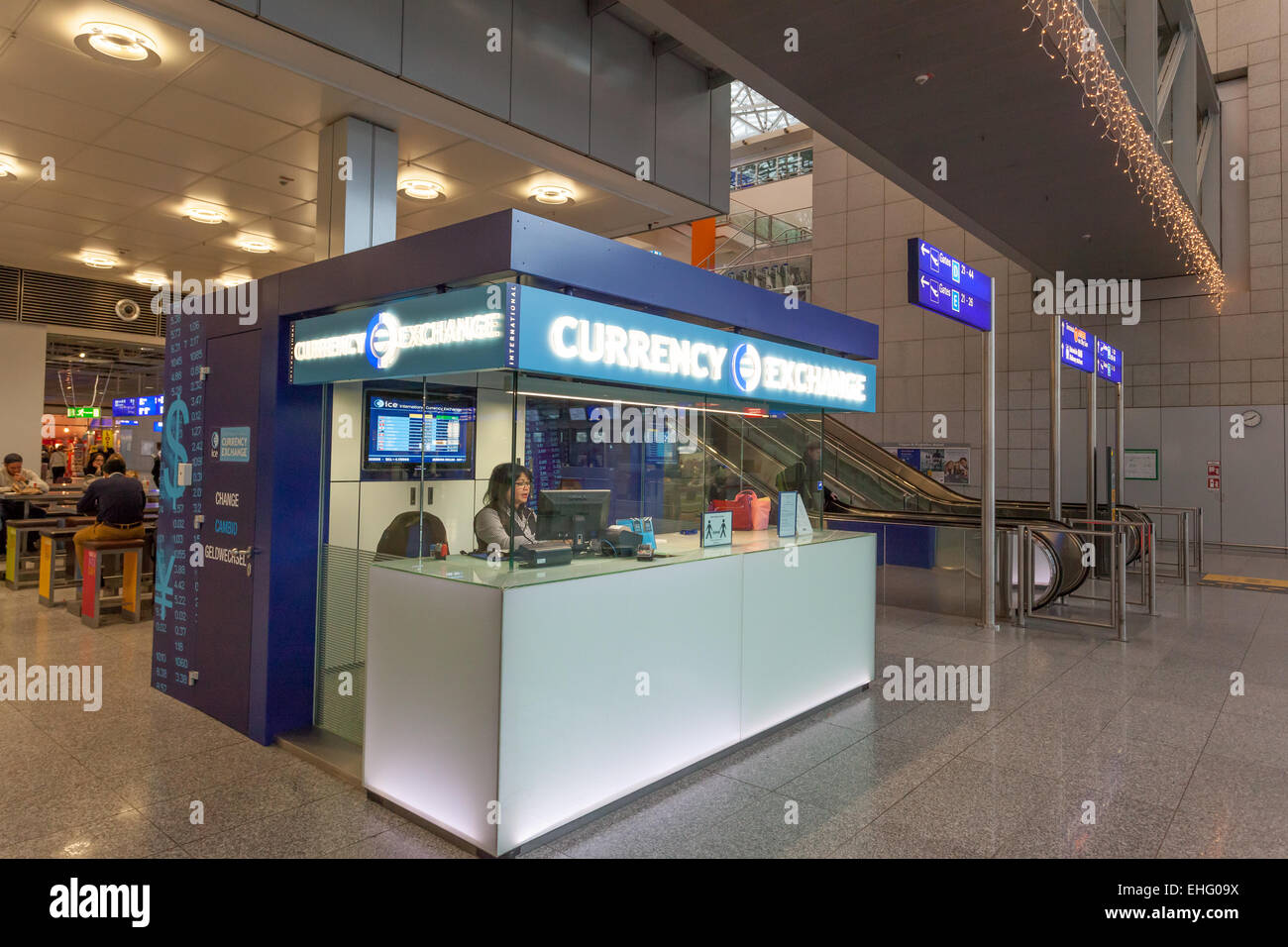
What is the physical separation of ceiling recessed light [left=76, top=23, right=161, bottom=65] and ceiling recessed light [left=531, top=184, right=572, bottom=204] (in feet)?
9.32

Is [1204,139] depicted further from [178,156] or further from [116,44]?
[116,44]

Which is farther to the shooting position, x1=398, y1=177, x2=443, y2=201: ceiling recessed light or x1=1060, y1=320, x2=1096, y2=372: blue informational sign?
x1=1060, y1=320, x2=1096, y2=372: blue informational sign

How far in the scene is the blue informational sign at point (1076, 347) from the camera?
832cm

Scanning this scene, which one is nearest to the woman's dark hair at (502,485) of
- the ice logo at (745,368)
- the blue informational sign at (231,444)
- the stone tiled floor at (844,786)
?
the stone tiled floor at (844,786)

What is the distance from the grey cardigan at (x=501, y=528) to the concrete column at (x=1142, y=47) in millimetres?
7564

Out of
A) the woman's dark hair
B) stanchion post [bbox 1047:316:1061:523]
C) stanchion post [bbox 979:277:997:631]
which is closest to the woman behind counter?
the woman's dark hair

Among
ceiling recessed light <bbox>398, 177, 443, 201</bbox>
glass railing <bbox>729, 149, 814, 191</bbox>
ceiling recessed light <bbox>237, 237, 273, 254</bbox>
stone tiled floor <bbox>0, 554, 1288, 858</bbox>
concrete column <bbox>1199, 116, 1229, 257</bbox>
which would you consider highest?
glass railing <bbox>729, 149, 814, 191</bbox>

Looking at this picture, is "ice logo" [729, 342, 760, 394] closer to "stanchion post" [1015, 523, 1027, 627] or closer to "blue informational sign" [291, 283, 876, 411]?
"blue informational sign" [291, 283, 876, 411]

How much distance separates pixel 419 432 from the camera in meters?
3.83

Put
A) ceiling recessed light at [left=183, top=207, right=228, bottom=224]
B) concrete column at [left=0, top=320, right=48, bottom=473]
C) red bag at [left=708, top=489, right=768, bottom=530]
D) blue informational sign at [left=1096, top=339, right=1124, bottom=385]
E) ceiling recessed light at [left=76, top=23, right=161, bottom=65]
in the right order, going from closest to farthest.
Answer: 1. ceiling recessed light at [left=76, top=23, right=161, bottom=65]
2. red bag at [left=708, top=489, right=768, bottom=530]
3. ceiling recessed light at [left=183, top=207, right=228, bottom=224]
4. concrete column at [left=0, top=320, right=48, bottom=473]
5. blue informational sign at [left=1096, top=339, right=1124, bottom=385]

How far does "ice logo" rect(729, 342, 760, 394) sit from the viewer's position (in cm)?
403

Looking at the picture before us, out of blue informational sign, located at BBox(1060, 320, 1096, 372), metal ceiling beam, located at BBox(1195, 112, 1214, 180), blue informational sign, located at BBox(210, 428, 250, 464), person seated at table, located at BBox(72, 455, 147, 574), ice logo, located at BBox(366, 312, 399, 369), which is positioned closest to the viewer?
ice logo, located at BBox(366, 312, 399, 369)
